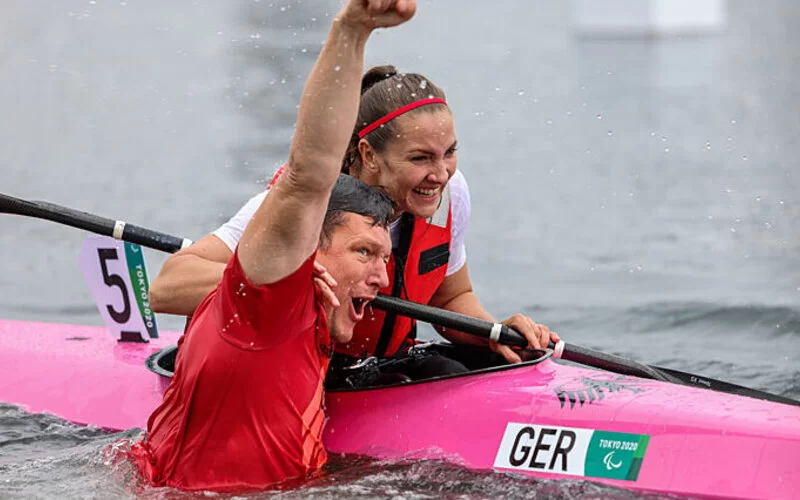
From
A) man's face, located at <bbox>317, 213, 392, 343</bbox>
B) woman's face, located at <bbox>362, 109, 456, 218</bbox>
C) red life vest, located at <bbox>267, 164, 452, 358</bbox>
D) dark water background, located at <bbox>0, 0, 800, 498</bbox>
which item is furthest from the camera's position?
dark water background, located at <bbox>0, 0, 800, 498</bbox>

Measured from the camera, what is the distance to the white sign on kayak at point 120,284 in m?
4.53

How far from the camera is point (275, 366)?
8.93 feet

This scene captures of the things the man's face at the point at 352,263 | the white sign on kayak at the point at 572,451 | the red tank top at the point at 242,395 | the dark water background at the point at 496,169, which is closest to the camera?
the red tank top at the point at 242,395

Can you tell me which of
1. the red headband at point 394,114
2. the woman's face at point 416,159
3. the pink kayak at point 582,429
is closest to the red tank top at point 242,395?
the pink kayak at point 582,429

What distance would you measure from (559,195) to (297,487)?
9.57m

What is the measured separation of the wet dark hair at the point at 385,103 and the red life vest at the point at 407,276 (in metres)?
0.28

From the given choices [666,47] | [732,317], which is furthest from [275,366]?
[666,47]

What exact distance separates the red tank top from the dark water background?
17 cm

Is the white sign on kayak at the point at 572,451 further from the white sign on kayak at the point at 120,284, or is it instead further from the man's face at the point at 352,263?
the white sign on kayak at the point at 120,284

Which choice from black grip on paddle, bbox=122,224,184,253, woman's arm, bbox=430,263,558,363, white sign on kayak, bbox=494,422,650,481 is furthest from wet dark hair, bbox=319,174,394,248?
black grip on paddle, bbox=122,224,184,253

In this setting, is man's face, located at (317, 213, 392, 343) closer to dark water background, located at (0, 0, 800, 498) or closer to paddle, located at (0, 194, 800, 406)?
dark water background, located at (0, 0, 800, 498)

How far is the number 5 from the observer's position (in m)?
4.55

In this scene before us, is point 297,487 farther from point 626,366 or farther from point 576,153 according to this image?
point 576,153

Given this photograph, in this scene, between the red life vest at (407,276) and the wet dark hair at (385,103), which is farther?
the red life vest at (407,276)
